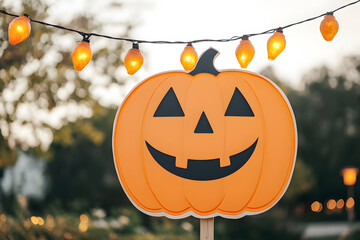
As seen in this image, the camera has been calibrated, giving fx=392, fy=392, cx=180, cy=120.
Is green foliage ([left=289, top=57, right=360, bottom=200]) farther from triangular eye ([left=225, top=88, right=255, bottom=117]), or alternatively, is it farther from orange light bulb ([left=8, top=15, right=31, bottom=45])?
orange light bulb ([left=8, top=15, right=31, bottom=45])

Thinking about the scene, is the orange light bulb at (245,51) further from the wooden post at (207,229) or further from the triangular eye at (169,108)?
the wooden post at (207,229)

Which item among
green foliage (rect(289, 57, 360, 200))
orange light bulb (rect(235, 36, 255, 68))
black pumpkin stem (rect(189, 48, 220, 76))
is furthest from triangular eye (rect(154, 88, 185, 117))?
green foliage (rect(289, 57, 360, 200))

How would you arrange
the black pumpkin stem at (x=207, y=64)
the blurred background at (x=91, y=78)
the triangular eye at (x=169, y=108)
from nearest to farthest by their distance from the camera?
1. the triangular eye at (x=169, y=108)
2. the black pumpkin stem at (x=207, y=64)
3. the blurred background at (x=91, y=78)

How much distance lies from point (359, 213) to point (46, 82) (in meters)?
17.5

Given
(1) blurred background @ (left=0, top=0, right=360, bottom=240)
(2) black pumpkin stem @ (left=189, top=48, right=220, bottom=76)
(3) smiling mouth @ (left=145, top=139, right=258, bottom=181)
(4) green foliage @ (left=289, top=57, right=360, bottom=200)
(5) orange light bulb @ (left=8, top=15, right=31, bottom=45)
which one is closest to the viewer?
(5) orange light bulb @ (left=8, top=15, right=31, bottom=45)

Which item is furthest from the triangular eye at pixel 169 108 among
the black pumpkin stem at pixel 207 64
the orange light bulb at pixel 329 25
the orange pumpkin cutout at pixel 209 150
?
the orange light bulb at pixel 329 25

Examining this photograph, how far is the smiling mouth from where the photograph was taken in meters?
2.89

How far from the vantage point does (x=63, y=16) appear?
6.78 meters

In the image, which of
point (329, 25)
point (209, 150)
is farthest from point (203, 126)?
point (329, 25)

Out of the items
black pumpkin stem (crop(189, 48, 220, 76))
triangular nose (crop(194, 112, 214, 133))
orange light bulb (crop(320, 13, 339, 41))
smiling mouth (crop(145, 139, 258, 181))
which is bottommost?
smiling mouth (crop(145, 139, 258, 181))

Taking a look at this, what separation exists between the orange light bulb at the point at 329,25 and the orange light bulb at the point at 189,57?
3.22 feet

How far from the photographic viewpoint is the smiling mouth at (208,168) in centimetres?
289

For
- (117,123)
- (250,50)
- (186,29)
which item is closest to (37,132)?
(186,29)

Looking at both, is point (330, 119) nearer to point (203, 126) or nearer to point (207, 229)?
point (207, 229)
